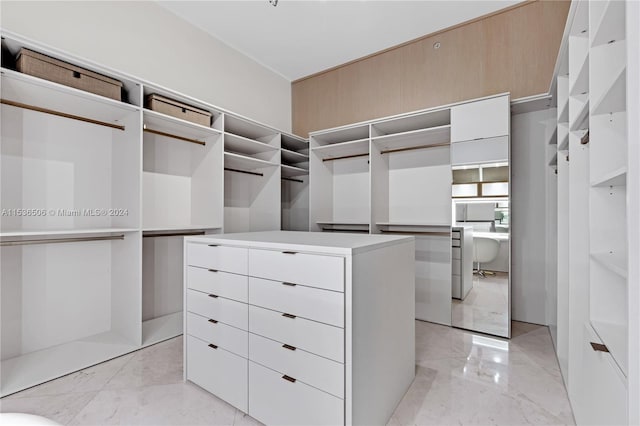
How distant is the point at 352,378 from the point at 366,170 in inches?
108

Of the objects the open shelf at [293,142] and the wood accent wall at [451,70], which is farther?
the open shelf at [293,142]

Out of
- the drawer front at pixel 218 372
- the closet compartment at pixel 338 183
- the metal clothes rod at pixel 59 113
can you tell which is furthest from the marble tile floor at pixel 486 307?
the metal clothes rod at pixel 59 113

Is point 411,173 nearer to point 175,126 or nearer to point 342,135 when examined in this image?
point 342,135

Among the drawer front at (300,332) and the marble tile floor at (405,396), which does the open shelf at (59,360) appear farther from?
the drawer front at (300,332)

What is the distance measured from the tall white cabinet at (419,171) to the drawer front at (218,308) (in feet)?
6.02

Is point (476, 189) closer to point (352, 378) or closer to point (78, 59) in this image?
point (352, 378)

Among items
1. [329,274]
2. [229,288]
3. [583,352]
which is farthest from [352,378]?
[583,352]

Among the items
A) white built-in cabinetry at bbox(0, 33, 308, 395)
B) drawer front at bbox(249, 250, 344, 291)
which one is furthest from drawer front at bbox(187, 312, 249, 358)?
white built-in cabinetry at bbox(0, 33, 308, 395)

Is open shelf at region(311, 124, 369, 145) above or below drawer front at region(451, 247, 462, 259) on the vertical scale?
above

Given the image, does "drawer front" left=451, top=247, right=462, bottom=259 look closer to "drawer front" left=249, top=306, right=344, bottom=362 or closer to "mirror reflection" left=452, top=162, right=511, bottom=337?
"mirror reflection" left=452, top=162, right=511, bottom=337

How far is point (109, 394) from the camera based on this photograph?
1700 mm

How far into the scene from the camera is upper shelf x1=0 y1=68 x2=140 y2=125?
172 cm

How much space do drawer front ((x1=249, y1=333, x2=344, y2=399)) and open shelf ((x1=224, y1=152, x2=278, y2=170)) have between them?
2011 millimetres

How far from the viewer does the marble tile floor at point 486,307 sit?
2.56 m
